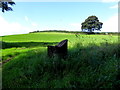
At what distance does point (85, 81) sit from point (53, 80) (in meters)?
1.02

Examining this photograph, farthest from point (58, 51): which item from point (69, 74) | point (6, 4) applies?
point (6, 4)

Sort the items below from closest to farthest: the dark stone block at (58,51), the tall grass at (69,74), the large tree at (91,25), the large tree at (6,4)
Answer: the tall grass at (69,74) < the dark stone block at (58,51) < the large tree at (6,4) < the large tree at (91,25)

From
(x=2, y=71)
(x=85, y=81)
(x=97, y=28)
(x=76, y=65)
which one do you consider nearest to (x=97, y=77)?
(x=85, y=81)

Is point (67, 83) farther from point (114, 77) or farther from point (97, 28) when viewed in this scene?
point (97, 28)

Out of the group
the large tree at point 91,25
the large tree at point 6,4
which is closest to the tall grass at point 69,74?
the large tree at point 6,4

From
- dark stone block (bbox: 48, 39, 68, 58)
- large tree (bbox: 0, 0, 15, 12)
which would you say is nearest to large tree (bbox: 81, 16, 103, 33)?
large tree (bbox: 0, 0, 15, 12)

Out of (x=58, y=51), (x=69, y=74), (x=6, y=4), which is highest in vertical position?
(x=6, y=4)

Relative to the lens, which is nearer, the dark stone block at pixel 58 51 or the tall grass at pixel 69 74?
the tall grass at pixel 69 74

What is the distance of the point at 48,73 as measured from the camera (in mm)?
4664

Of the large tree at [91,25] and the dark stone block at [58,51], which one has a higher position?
the large tree at [91,25]

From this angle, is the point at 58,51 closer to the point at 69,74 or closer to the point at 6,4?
the point at 69,74

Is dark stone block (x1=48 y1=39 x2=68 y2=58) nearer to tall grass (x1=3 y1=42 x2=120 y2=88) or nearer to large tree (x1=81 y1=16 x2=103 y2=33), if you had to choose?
tall grass (x1=3 y1=42 x2=120 y2=88)

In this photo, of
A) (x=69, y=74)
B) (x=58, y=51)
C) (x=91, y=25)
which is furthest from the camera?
(x=91, y=25)

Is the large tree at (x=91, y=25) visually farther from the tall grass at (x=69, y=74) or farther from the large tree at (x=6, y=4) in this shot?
the tall grass at (x=69, y=74)
